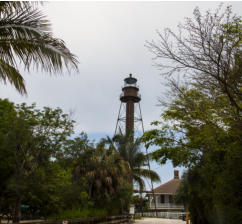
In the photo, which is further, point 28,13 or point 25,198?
point 25,198

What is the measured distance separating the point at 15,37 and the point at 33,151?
22.6ft

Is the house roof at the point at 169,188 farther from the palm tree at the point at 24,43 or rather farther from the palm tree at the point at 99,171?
the palm tree at the point at 24,43

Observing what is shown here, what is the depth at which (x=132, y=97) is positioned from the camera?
106 feet

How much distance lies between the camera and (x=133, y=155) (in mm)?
27906

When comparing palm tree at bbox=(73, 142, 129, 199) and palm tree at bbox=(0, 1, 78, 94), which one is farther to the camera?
palm tree at bbox=(73, 142, 129, 199)

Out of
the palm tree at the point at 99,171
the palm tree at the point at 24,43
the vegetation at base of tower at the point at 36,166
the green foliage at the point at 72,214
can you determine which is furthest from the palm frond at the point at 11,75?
the palm tree at the point at 99,171

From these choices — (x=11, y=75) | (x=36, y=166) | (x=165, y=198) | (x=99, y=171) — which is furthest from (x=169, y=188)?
(x=11, y=75)

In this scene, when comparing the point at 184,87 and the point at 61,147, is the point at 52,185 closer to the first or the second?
the point at 61,147

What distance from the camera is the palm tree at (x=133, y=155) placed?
27703 millimetres

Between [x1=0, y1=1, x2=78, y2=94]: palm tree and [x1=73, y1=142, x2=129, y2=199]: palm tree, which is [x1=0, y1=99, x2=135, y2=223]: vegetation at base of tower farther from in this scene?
[x1=0, y1=1, x2=78, y2=94]: palm tree

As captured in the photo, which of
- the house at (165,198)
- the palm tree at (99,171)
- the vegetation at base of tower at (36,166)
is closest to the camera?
the vegetation at base of tower at (36,166)

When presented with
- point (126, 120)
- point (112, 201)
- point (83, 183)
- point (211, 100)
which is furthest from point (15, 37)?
point (126, 120)

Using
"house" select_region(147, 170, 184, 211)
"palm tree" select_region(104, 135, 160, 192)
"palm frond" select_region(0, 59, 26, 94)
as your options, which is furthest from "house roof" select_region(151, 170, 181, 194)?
"palm frond" select_region(0, 59, 26, 94)

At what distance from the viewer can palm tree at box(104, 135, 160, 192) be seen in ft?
90.9
